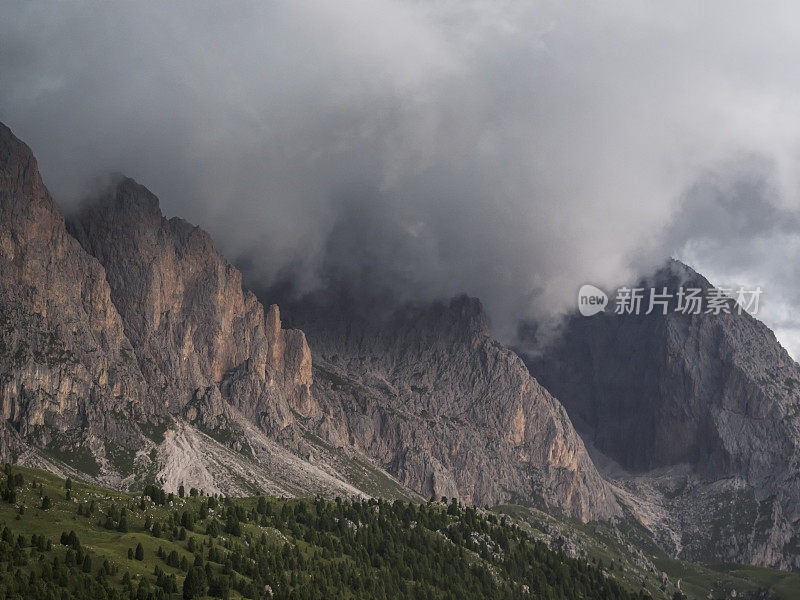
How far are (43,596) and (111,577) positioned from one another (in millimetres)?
19871

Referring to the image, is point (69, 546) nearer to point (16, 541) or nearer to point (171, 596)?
point (16, 541)

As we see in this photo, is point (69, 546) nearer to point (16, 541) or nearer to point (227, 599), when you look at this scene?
point (16, 541)

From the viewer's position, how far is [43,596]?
164 metres

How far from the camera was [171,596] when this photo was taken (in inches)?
7303

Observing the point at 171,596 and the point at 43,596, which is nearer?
the point at 43,596

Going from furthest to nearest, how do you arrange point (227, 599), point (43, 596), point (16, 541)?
point (227, 599)
point (16, 541)
point (43, 596)

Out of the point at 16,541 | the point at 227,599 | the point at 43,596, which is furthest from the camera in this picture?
the point at 227,599

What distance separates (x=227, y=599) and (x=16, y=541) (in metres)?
43.9

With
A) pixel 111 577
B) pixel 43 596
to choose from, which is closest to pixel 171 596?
pixel 111 577

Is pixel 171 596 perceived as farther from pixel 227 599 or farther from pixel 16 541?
pixel 16 541

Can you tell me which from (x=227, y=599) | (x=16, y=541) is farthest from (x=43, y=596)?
(x=227, y=599)

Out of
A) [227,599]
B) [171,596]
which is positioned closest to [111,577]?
[171,596]

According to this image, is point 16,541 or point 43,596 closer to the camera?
point 43,596

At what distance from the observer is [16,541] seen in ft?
588
